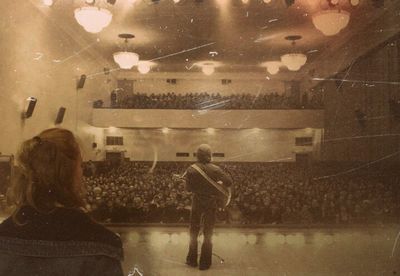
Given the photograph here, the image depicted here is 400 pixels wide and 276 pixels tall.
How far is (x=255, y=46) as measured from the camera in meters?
8.02

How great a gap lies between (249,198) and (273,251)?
87cm

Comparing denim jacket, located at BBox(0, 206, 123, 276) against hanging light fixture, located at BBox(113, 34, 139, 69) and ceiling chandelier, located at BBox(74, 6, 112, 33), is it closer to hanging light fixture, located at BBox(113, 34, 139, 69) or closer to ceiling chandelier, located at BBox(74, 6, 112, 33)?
ceiling chandelier, located at BBox(74, 6, 112, 33)

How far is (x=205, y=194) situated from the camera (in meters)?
3.39

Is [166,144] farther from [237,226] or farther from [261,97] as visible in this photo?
[237,226]

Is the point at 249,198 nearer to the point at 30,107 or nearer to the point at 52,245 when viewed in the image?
the point at 52,245

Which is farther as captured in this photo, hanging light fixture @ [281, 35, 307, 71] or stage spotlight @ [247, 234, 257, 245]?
hanging light fixture @ [281, 35, 307, 71]

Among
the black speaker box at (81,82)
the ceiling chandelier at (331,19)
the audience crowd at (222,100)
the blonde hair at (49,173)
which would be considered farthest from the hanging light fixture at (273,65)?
the blonde hair at (49,173)

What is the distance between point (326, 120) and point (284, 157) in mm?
1316

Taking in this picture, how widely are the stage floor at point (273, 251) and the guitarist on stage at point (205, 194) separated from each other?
161 millimetres

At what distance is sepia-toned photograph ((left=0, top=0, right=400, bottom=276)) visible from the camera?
102cm

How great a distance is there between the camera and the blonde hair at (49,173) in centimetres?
99

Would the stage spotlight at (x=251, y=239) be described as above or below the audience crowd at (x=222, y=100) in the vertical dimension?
below

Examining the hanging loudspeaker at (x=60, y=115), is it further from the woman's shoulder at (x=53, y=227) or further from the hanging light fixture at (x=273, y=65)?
the woman's shoulder at (x=53, y=227)

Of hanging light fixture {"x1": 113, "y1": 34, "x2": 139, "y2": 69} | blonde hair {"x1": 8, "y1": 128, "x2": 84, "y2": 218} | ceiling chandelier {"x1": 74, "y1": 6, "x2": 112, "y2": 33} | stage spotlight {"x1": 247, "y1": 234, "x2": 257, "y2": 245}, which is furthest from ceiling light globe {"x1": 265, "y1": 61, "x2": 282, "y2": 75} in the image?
blonde hair {"x1": 8, "y1": 128, "x2": 84, "y2": 218}
